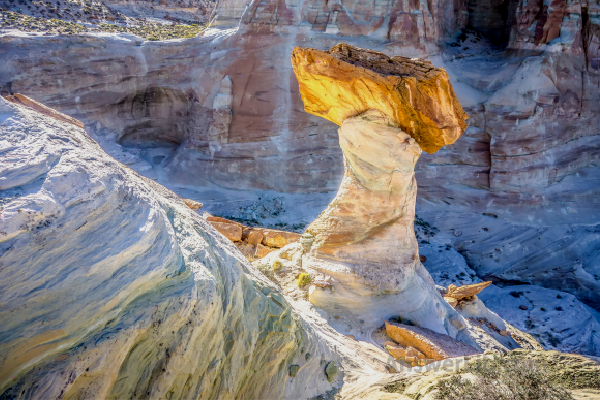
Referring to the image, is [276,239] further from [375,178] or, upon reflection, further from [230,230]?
[375,178]

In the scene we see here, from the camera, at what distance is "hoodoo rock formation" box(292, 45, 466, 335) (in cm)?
770

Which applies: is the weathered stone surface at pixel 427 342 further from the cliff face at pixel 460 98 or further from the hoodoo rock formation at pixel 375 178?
the cliff face at pixel 460 98

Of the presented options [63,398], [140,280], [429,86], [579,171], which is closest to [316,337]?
[140,280]

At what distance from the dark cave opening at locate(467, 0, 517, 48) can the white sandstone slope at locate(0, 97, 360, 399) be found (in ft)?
67.8

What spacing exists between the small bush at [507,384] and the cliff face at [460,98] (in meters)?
14.2

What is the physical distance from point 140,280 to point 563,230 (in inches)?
683

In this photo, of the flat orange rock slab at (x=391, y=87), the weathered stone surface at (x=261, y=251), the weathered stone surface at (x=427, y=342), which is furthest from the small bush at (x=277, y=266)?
the flat orange rock slab at (x=391, y=87)

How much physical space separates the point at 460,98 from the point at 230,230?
11.7 metres

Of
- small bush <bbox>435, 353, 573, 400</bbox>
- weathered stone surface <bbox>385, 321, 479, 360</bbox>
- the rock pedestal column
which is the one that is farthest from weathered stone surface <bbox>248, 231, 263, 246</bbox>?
small bush <bbox>435, 353, 573, 400</bbox>

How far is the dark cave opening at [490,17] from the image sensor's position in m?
20.5

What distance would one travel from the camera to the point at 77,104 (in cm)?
1584

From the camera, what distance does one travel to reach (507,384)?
321 cm

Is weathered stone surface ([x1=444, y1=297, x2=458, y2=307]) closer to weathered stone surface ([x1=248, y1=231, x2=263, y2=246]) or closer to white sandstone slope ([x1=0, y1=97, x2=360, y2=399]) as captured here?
weathered stone surface ([x1=248, y1=231, x2=263, y2=246])

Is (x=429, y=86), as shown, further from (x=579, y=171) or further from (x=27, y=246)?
(x=579, y=171)
